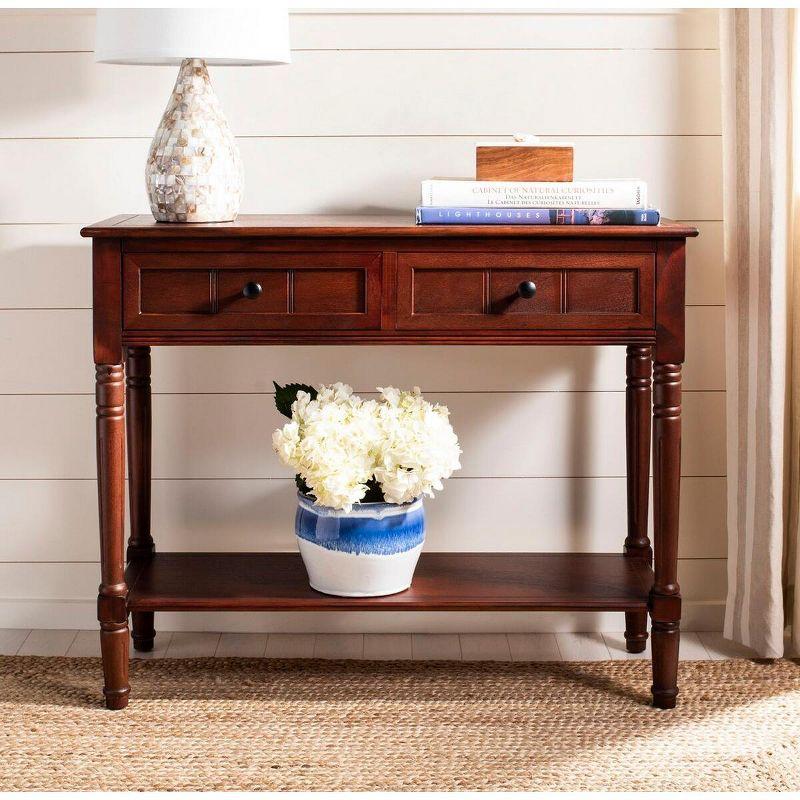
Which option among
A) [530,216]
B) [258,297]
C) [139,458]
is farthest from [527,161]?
[139,458]

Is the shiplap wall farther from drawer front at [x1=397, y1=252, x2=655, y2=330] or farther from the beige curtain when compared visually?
drawer front at [x1=397, y1=252, x2=655, y2=330]

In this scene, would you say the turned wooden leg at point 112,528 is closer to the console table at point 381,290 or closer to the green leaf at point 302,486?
the console table at point 381,290

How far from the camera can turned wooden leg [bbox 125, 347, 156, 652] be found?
6.38 feet

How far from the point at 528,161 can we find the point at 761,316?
539 mm

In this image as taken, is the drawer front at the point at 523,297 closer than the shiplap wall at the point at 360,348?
Yes

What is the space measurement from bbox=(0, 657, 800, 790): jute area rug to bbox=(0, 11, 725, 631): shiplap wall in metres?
0.23

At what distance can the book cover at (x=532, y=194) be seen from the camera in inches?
65.5

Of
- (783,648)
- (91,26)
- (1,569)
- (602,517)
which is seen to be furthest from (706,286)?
(1,569)

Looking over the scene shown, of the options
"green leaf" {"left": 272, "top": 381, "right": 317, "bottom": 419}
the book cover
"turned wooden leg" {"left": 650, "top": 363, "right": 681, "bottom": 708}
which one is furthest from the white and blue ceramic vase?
the book cover

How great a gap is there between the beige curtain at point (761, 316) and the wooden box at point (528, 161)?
0.39 m

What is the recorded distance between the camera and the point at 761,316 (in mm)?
1881

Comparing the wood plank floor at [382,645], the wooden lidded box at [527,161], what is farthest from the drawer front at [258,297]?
the wood plank floor at [382,645]

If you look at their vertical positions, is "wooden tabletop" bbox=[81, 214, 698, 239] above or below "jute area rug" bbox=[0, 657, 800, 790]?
above

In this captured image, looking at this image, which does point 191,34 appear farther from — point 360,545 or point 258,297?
point 360,545
